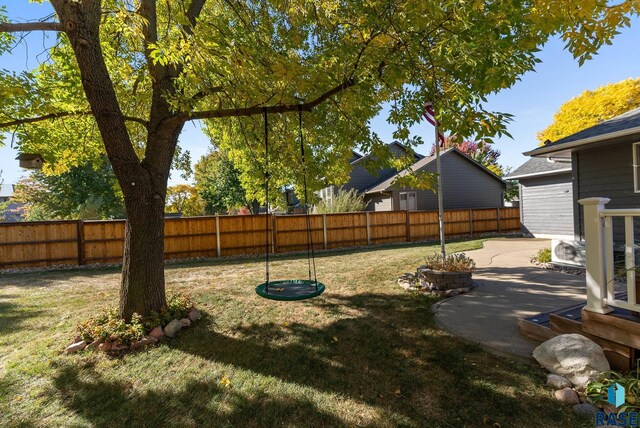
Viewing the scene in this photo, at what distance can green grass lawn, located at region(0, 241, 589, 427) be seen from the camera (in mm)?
2504

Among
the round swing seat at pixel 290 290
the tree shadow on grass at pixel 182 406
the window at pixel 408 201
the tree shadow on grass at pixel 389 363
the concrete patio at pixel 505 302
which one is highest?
the window at pixel 408 201

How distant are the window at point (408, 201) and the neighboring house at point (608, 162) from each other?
1039 cm

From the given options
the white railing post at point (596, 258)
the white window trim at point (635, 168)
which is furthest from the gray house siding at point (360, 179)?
the white railing post at point (596, 258)

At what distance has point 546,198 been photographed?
11.9 meters

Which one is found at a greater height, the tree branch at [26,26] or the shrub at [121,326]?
the tree branch at [26,26]

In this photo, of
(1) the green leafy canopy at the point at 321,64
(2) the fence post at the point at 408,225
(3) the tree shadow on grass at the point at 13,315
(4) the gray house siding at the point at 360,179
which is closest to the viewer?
(1) the green leafy canopy at the point at 321,64

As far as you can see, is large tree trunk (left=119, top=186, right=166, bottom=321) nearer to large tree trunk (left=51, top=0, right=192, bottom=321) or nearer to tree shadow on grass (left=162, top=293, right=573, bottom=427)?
large tree trunk (left=51, top=0, right=192, bottom=321)

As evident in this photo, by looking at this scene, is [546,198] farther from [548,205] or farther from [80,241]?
[80,241]

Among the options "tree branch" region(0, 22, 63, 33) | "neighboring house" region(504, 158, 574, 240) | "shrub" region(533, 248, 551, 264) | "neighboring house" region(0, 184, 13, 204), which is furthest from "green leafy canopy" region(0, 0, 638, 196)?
"neighboring house" region(0, 184, 13, 204)

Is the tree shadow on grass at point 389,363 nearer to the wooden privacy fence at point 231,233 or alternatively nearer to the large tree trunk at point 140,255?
the large tree trunk at point 140,255

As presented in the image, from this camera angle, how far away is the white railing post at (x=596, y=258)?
2.78m

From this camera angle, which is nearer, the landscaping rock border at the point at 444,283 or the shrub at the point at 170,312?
the shrub at the point at 170,312

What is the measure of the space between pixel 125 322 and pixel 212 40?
12.8ft

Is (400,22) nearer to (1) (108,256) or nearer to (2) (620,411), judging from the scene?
(2) (620,411)
